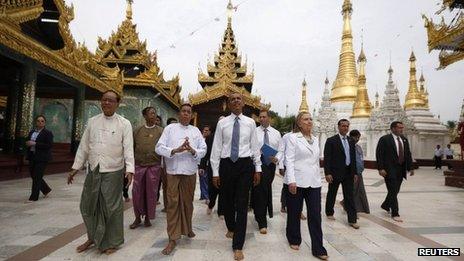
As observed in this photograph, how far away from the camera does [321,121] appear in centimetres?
2898

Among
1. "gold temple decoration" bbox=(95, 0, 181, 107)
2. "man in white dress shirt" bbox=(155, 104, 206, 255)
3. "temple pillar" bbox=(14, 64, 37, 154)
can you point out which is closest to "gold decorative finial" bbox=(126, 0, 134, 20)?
A: "gold temple decoration" bbox=(95, 0, 181, 107)

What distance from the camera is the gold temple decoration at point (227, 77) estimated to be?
2475 centimetres

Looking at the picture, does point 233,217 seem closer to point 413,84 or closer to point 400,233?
point 400,233

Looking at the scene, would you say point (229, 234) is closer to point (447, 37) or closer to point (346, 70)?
point (447, 37)

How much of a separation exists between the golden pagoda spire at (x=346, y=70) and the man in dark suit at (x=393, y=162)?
90.8 ft

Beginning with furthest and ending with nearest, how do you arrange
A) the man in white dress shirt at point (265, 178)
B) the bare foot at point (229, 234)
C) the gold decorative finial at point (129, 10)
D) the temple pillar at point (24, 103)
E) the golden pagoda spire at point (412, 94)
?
the golden pagoda spire at point (412, 94) < the gold decorative finial at point (129, 10) < the temple pillar at point (24, 103) < the man in white dress shirt at point (265, 178) < the bare foot at point (229, 234)

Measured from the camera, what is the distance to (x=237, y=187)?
403 cm

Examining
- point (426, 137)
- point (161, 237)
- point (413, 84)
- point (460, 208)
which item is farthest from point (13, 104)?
point (413, 84)

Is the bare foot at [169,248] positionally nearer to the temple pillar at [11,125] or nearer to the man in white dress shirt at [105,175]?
the man in white dress shirt at [105,175]

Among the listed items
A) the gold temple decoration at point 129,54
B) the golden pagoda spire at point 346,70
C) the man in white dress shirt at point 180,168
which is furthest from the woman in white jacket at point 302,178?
the golden pagoda spire at point 346,70

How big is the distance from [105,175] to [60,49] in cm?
891

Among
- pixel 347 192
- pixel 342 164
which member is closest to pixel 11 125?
pixel 342 164

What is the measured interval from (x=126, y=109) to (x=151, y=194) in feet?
47.3

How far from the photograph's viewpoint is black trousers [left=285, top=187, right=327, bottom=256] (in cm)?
384
